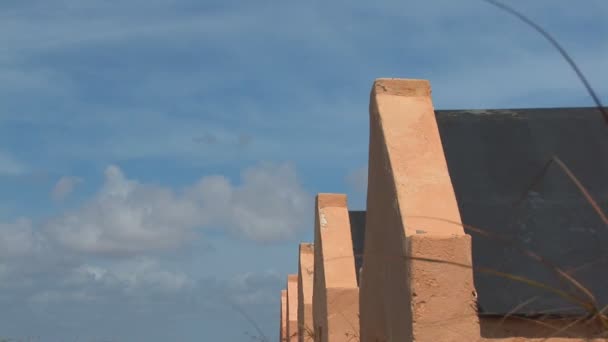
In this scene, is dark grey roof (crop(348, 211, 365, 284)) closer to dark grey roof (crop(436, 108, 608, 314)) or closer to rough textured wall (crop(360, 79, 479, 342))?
dark grey roof (crop(436, 108, 608, 314))

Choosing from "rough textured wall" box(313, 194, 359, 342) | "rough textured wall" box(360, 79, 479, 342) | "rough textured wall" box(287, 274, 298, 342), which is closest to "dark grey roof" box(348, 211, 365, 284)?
"rough textured wall" box(313, 194, 359, 342)

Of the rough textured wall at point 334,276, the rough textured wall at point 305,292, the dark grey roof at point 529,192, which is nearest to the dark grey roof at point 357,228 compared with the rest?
the rough textured wall at point 305,292

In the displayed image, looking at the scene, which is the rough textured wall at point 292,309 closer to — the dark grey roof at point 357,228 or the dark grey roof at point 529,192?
the dark grey roof at point 357,228

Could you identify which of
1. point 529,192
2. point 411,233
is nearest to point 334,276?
point 529,192

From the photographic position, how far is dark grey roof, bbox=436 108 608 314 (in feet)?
19.9

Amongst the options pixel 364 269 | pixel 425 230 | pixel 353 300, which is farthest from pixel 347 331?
pixel 425 230

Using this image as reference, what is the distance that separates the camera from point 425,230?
5.04 m

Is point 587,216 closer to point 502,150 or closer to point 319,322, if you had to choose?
point 502,150

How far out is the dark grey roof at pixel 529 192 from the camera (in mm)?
6066

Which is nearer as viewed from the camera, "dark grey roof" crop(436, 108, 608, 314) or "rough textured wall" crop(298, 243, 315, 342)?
"dark grey roof" crop(436, 108, 608, 314)

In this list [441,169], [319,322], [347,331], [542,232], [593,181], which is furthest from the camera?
[319,322]

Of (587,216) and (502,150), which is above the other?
(502,150)

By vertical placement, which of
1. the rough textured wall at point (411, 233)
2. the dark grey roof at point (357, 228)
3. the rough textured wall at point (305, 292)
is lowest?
the rough textured wall at point (411, 233)

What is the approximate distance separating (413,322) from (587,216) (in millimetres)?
2404
